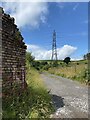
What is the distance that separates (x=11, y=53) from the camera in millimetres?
8906

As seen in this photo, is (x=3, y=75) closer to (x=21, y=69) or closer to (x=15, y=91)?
(x=15, y=91)

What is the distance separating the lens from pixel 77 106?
1032 centimetres

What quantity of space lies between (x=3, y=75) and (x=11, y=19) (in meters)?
2.15

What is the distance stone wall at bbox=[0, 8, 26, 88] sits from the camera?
8.33m

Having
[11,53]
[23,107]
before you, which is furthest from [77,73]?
[23,107]

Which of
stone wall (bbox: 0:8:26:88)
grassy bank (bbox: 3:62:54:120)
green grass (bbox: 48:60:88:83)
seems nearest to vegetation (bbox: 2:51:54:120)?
grassy bank (bbox: 3:62:54:120)

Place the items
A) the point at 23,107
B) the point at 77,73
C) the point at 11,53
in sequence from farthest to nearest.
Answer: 1. the point at 77,73
2. the point at 11,53
3. the point at 23,107

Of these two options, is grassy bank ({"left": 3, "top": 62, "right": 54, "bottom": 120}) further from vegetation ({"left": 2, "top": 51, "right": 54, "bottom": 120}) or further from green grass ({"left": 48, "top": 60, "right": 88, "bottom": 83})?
green grass ({"left": 48, "top": 60, "right": 88, "bottom": 83})

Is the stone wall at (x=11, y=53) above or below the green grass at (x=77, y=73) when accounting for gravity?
above

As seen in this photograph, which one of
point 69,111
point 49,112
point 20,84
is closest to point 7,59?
point 20,84

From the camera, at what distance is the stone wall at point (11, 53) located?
833 centimetres

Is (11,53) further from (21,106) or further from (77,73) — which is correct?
(77,73)

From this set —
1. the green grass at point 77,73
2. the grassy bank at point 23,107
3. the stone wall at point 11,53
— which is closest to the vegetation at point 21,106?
the grassy bank at point 23,107

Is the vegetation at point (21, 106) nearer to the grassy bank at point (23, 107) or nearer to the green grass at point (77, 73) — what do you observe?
the grassy bank at point (23, 107)
